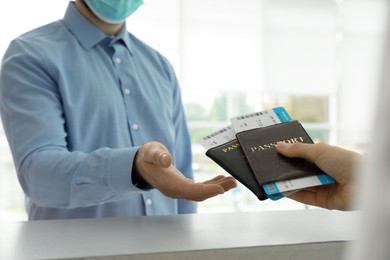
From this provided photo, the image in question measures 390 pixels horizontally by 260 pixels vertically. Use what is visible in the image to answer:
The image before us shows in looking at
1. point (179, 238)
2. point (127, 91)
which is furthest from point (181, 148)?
point (179, 238)

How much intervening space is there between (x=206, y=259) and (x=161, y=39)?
112 inches

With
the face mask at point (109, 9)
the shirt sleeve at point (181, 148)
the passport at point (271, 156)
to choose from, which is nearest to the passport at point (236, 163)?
the passport at point (271, 156)

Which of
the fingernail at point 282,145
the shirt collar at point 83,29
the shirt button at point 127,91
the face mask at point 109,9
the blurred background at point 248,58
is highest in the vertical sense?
the face mask at point 109,9

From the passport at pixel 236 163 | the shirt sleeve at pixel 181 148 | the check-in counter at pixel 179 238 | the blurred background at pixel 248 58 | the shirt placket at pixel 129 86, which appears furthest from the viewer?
the blurred background at pixel 248 58

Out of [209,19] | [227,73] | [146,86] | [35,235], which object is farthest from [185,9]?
[35,235]

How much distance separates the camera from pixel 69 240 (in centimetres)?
53

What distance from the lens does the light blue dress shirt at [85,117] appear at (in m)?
0.86

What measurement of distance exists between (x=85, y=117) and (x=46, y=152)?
0.19m

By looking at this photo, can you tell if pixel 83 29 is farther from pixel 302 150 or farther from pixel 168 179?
pixel 302 150

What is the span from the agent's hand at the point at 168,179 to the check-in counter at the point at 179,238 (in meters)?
0.04

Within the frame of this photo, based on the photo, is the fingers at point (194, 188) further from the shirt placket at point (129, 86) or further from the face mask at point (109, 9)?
the face mask at point (109, 9)

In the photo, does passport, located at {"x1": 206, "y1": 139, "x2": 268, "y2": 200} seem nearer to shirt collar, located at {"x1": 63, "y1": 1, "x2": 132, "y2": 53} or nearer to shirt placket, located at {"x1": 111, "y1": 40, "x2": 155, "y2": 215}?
shirt placket, located at {"x1": 111, "y1": 40, "x2": 155, "y2": 215}

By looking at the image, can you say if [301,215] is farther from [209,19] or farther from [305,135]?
[209,19]

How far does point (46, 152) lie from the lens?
0.91 m
